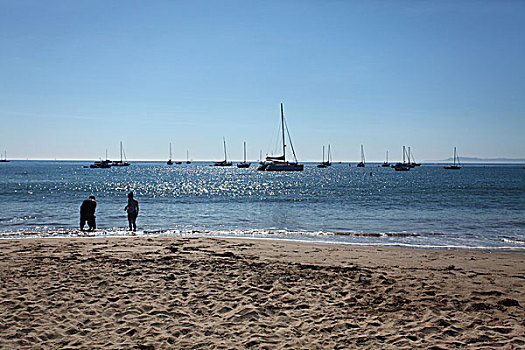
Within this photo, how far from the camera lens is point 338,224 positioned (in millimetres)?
23094

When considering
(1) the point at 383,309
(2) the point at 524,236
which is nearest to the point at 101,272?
(1) the point at 383,309

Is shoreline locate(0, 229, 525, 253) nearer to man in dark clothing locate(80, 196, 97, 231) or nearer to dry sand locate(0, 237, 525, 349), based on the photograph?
man in dark clothing locate(80, 196, 97, 231)

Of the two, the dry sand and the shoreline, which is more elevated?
the dry sand

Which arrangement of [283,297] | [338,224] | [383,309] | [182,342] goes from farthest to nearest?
[338,224]
[283,297]
[383,309]
[182,342]

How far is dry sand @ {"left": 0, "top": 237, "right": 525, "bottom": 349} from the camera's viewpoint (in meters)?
6.04

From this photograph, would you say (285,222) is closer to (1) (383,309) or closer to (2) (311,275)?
(2) (311,275)

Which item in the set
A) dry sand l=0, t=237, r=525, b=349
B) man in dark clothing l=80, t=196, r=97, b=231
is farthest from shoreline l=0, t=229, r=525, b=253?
dry sand l=0, t=237, r=525, b=349

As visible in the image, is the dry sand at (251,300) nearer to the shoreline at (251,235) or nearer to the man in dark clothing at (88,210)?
the shoreline at (251,235)

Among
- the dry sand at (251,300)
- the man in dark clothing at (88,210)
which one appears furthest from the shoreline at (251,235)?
the dry sand at (251,300)

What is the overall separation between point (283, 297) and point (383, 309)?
76.1 inches

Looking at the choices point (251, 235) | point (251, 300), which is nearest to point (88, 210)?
point (251, 235)

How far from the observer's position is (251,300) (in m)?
7.73

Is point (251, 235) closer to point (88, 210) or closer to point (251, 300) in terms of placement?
point (88, 210)

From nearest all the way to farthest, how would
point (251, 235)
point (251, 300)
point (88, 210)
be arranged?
point (251, 300)
point (251, 235)
point (88, 210)
